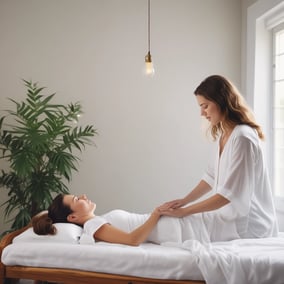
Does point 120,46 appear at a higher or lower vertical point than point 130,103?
higher

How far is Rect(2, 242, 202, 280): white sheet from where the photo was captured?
6.07ft

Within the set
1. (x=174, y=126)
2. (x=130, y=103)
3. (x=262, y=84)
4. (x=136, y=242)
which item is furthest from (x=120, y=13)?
(x=136, y=242)

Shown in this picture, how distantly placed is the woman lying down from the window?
1213 millimetres

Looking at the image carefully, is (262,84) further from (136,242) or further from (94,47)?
(136,242)

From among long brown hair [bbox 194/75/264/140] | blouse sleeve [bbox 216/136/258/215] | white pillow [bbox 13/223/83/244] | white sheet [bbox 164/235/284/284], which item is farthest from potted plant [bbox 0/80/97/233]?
white sheet [bbox 164/235/284/284]

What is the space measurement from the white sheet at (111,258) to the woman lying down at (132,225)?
0.23ft

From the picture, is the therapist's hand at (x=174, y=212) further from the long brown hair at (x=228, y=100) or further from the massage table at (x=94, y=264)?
the long brown hair at (x=228, y=100)

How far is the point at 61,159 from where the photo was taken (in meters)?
2.89

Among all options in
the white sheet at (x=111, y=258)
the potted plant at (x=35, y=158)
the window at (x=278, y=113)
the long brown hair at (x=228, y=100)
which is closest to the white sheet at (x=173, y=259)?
the white sheet at (x=111, y=258)

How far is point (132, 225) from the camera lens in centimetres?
229

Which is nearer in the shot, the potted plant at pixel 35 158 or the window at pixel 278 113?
the potted plant at pixel 35 158

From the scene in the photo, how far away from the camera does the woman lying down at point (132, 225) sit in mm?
2096

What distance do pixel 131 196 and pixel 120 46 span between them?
1.25 metres

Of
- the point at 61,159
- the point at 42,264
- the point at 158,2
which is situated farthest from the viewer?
the point at 158,2
